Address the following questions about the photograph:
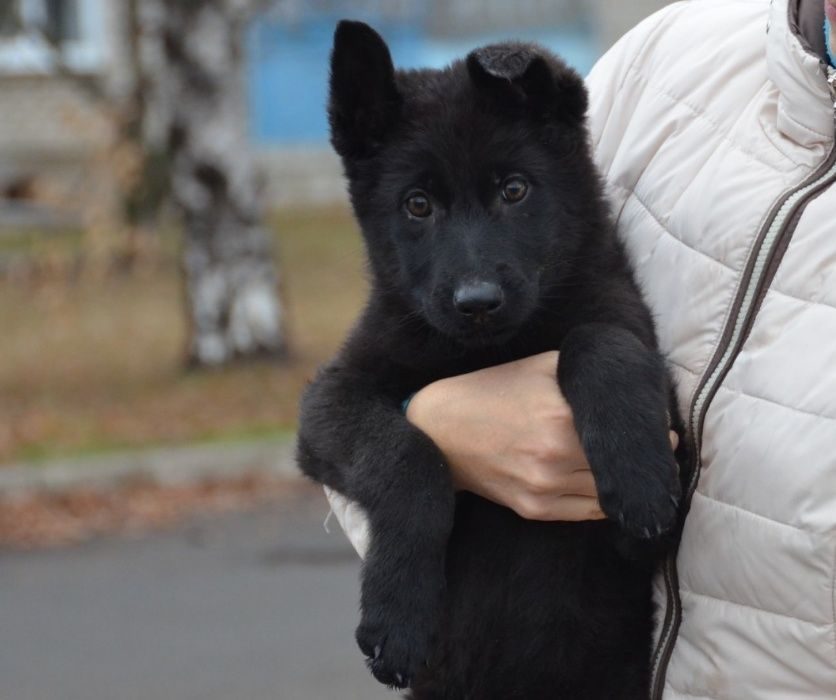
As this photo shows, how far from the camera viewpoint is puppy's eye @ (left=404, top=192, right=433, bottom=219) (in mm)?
2809

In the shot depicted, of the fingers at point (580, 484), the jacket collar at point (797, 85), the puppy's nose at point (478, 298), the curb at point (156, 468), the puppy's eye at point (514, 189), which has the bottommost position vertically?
the curb at point (156, 468)

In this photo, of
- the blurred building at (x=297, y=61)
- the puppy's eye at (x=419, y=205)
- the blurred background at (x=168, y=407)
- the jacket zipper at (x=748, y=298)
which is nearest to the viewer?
the jacket zipper at (x=748, y=298)

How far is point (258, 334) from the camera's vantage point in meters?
9.96

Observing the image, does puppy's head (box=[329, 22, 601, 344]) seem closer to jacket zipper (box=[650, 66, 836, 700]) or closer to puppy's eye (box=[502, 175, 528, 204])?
puppy's eye (box=[502, 175, 528, 204])

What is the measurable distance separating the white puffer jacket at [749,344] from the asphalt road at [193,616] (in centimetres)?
324

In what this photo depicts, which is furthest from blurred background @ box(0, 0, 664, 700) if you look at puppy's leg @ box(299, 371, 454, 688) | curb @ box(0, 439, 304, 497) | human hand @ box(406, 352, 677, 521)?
human hand @ box(406, 352, 677, 521)

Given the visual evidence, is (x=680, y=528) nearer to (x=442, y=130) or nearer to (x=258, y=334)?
(x=442, y=130)

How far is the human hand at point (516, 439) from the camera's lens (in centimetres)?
240

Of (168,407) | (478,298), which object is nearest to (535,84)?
(478,298)

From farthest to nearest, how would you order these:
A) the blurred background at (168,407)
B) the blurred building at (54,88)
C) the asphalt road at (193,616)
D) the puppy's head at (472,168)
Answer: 1. the blurred building at (54,88)
2. the blurred background at (168,407)
3. the asphalt road at (193,616)
4. the puppy's head at (472,168)

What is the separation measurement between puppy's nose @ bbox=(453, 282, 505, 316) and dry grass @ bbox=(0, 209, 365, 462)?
3.66 metres

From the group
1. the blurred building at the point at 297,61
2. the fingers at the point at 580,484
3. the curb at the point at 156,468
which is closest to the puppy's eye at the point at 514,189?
the fingers at the point at 580,484

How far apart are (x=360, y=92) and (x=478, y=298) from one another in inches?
20.8

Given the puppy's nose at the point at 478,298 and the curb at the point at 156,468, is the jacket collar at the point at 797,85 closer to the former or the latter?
the puppy's nose at the point at 478,298
